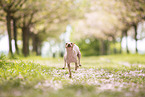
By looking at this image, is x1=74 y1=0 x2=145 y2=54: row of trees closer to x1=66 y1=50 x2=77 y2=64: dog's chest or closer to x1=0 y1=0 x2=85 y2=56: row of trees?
x1=0 y1=0 x2=85 y2=56: row of trees

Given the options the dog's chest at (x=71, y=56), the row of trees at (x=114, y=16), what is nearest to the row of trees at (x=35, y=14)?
the row of trees at (x=114, y=16)

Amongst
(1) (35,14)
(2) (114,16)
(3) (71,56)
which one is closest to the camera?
(3) (71,56)

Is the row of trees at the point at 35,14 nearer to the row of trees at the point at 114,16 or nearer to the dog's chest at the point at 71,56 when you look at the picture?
the row of trees at the point at 114,16

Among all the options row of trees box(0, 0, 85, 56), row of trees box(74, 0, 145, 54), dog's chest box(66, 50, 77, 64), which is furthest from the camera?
row of trees box(74, 0, 145, 54)

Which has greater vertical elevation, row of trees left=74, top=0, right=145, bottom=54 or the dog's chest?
row of trees left=74, top=0, right=145, bottom=54

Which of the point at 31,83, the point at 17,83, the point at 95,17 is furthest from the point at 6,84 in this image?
the point at 95,17

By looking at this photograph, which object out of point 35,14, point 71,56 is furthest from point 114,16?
point 71,56

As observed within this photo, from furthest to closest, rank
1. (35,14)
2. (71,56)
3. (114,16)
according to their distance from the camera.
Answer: (114,16), (35,14), (71,56)

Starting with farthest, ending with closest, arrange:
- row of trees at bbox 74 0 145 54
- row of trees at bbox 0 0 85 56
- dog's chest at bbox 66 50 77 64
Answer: row of trees at bbox 74 0 145 54 < row of trees at bbox 0 0 85 56 < dog's chest at bbox 66 50 77 64

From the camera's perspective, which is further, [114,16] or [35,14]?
[114,16]

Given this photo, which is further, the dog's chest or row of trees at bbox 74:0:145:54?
row of trees at bbox 74:0:145:54

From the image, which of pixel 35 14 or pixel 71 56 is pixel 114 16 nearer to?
pixel 35 14

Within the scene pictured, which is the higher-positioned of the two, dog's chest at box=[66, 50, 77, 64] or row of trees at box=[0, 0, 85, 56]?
row of trees at box=[0, 0, 85, 56]

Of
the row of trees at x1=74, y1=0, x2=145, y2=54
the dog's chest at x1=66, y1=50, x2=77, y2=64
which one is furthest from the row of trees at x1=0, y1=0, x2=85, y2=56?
the dog's chest at x1=66, y1=50, x2=77, y2=64
